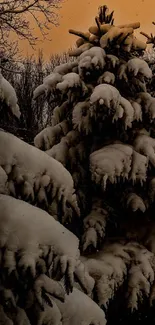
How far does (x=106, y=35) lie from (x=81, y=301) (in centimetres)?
387

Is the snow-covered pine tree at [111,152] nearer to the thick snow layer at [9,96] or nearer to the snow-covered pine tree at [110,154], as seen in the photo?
the snow-covered pine tree at [110,154]

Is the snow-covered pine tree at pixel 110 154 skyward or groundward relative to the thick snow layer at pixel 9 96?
groundward

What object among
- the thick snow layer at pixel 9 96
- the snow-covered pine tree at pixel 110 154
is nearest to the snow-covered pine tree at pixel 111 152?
the snow-covered pine tree at pixel 110 154

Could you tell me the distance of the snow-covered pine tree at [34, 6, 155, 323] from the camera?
5359mm

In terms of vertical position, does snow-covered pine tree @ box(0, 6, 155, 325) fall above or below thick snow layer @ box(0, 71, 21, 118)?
below

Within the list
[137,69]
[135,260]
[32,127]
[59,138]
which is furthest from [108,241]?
[32,127]

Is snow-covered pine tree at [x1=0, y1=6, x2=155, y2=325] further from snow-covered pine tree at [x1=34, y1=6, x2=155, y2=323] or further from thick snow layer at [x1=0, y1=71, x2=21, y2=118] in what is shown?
thick snow layer at [x1=0, y1=71, x2=21, y2=118]

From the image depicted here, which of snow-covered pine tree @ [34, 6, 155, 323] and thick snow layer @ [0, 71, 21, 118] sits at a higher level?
thick snow layer @ [0, 71, 21, 118]

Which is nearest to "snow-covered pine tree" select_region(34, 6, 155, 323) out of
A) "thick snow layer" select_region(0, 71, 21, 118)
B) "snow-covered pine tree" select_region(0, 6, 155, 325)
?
"snow-covered pine tree" select_region(0, 6, 155, 325)

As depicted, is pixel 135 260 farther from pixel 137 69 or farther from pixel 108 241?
pixel 137 69

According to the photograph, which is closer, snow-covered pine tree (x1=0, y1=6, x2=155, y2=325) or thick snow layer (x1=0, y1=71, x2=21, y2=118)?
thick snow layer (x1=0, y1=71, x2=21, y2=118)

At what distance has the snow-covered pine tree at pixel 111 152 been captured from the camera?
5359 millimetres

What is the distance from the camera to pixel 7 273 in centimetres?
228

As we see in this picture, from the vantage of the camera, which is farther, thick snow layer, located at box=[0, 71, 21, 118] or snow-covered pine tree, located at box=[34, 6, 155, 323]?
snow-covered pine tree, located at box=[34, 6, 155, 323]
